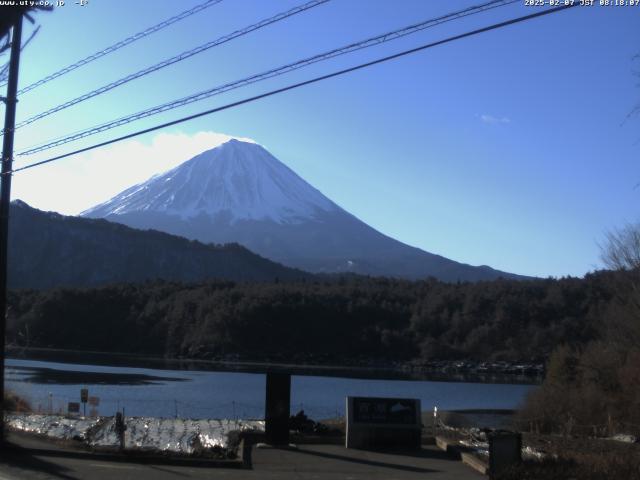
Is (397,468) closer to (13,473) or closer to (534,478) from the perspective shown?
(534,478)

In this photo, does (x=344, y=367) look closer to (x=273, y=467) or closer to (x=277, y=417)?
(x=277, y=417)

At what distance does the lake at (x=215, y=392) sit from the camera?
34.3 meters

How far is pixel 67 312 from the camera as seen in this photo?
99.7 metres

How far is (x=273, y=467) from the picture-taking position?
14.6m

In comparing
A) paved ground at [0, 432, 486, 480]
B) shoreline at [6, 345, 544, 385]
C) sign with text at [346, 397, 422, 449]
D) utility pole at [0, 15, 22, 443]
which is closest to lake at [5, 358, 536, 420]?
shoreline at [6, 345, 544, 385]

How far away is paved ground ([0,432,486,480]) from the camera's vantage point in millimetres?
13242

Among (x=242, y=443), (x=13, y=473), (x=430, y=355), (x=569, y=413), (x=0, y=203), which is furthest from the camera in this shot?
(x=430, y=355)

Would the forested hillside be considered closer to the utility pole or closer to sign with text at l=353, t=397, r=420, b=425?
sign with text at l=353, t=397, r=420, b=425

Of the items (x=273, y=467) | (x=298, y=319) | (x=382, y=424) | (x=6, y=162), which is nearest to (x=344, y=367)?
(x=298, y=319)

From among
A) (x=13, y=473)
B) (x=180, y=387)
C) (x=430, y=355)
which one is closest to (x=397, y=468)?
(x=13, y=473)

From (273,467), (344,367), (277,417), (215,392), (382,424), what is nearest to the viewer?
(273,467)

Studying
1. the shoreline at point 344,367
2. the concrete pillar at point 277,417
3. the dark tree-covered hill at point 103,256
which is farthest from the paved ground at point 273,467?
the dark tree-covered hill at point 103,256

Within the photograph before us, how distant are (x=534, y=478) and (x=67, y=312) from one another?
310ft

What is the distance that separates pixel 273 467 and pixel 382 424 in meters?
3.26
